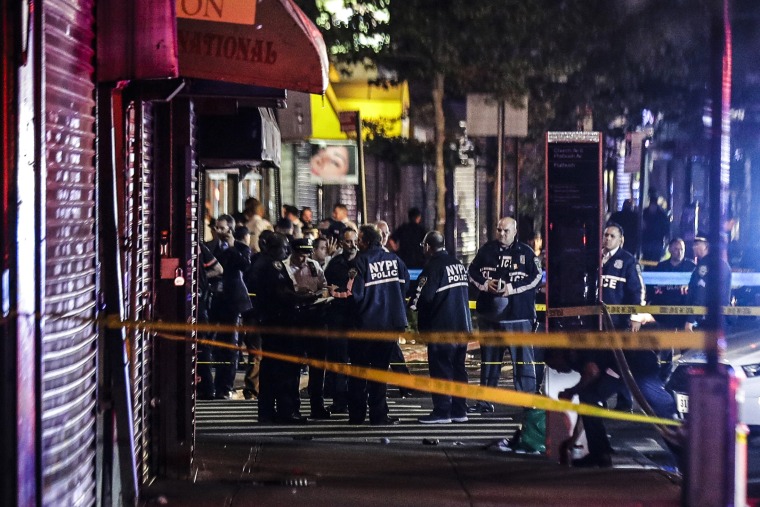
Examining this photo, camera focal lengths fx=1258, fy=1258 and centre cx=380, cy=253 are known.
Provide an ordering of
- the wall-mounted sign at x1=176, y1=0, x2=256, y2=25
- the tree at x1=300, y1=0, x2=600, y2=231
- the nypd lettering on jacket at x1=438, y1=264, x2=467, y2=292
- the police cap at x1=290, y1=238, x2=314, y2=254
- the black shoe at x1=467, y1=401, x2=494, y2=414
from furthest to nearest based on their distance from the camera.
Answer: the tree at x1=300, y1=0, x2=600, y2=231, the black shoe at x1=467, y1=401, x2=494, y2=414, the nypd lettering on jacket at x1=438, y1=264, x2=467, y2=292, the police cap at x1=290, y1=238, x2=314, y2=254, the wall-mounted sign at x1=176, y1=0, x2=256, y2=25

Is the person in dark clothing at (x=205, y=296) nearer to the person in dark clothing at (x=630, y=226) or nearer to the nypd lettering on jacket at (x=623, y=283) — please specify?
the nypd lettering on jacket at (x=623, y=283)

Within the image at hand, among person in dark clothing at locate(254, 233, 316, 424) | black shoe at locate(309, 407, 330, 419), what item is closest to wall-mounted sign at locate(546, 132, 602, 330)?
person in dark clothing at locate(254, 233, 316, 424)

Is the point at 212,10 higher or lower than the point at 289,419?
higher

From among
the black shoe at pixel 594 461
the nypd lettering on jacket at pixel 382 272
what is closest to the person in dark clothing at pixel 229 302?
the nypd lettering on jacket at pixel 382 272

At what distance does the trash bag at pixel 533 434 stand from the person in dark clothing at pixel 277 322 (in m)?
2.84

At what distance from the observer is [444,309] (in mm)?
13297

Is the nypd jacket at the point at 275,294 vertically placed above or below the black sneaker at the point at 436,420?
above

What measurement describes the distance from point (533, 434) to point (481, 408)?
10.2ft

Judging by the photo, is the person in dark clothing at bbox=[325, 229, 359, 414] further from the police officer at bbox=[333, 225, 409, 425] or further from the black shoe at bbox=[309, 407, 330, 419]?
the black shoe at bbox=[309, 407, 330, 419]

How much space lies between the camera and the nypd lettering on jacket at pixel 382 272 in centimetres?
1298

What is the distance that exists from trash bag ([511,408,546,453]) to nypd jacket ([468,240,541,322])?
3.58 m

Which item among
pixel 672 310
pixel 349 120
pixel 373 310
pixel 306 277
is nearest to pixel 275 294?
pixel 306 277

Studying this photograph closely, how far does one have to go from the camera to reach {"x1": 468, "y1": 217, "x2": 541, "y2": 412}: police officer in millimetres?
14430

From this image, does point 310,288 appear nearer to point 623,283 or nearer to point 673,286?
point 623,283
